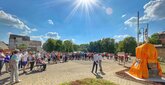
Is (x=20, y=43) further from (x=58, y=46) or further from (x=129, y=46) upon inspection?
(x=129, y=46)

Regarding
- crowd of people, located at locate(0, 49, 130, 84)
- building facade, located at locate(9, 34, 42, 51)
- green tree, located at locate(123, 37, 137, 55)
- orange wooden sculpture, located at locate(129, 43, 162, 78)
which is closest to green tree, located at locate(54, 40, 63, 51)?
building facade, located at locate(9, 34, 42, 51)

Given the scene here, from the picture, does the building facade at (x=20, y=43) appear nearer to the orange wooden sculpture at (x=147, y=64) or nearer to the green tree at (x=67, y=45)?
the green tree at (x=67, y=45)

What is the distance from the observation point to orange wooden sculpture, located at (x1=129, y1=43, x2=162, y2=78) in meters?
18.4

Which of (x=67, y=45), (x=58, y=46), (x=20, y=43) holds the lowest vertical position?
(x=58, y=46)

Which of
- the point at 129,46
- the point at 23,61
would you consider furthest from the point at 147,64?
the point at 129,46

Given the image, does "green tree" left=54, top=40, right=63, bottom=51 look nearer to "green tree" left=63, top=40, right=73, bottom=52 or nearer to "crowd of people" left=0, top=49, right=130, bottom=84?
"green tree" left=63, top=40, right=73, bottom=52

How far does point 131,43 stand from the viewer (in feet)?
373

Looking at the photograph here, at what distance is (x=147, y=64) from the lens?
18812mm

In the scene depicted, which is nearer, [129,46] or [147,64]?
[147,64]

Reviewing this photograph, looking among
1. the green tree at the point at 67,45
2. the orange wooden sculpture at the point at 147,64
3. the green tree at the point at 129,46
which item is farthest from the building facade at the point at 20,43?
the orange wooden sculpture at the point at 147,64

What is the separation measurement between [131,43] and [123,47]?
4.42 meters

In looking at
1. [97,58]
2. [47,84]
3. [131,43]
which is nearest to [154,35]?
[131,43]

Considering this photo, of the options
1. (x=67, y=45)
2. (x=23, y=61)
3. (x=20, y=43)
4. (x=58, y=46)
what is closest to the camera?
(x=23, y=61)

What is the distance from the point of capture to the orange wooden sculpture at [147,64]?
18438mm
